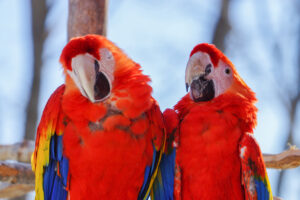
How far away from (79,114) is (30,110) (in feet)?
12.6

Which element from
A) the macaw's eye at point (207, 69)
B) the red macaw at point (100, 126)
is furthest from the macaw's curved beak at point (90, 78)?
the macaw's eye at point (207, 69)

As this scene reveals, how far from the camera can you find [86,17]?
245 centimetres

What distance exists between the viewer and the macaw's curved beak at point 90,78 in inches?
67.1

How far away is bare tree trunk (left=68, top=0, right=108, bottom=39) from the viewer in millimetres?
2449

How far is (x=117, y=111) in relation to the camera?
180 cm

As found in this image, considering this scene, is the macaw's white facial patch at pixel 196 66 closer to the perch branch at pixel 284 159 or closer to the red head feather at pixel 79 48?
the red head feather at pixel 79 48

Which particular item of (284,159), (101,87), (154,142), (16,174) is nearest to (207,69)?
(154,142)

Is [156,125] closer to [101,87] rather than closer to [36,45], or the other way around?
[101,87]

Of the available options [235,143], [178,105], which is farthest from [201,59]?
[235,143]

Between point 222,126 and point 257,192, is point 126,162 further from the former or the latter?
point 257,192

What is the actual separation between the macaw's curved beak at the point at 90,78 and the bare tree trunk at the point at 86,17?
2.44 ft

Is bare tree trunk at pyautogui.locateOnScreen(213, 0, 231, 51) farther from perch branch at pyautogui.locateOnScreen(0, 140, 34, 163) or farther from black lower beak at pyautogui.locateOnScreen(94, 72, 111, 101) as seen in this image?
black lower beak at pyautogui.locateOnScreen(94, 72, 111, 101)

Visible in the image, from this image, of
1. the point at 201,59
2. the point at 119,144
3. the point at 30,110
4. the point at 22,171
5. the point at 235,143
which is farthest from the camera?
the point at 30,110

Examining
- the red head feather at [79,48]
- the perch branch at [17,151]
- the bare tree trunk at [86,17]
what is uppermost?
the bare tree trunk at [86,17]
